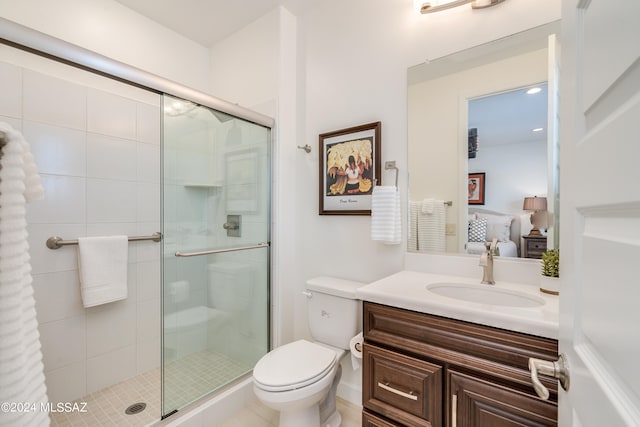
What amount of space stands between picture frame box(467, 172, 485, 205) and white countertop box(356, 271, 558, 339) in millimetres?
402

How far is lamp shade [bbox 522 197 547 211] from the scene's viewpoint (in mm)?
1266

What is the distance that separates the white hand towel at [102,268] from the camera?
173cm

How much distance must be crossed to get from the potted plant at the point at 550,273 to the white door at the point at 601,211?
68cm

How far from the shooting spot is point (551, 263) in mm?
1140

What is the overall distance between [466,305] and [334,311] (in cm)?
82

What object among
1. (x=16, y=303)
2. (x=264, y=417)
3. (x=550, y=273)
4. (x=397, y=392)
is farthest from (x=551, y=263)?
(x=264, y=417)

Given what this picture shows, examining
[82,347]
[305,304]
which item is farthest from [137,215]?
[305,304]

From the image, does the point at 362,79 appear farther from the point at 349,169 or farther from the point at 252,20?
the point at 252,20

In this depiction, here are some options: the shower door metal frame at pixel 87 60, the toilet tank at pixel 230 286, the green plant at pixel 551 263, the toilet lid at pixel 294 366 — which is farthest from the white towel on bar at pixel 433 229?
the shower door metal frame at pixel 87 60

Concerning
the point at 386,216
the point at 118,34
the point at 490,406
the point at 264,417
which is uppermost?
the point at 118,34

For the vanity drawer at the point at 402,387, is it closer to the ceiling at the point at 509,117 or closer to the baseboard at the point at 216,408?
the baseboard at the point at 216,408

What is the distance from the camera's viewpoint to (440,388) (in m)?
1.03

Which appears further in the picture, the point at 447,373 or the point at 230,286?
the point at 230,286

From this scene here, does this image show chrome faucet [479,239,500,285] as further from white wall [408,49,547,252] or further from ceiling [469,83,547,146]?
ceiling [469,83,547,146]
